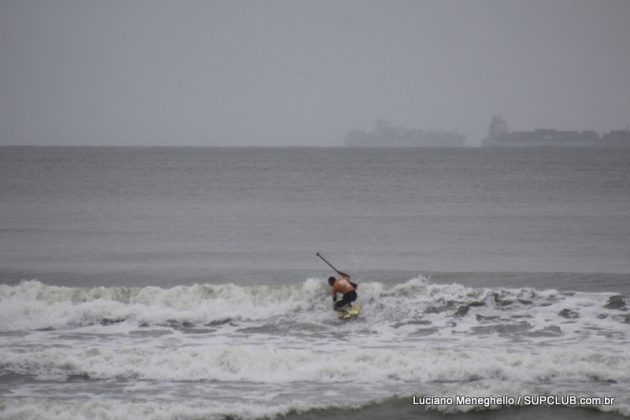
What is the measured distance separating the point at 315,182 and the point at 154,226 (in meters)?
22.6

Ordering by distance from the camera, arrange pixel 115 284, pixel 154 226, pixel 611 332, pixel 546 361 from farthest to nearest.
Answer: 1. pixel 154 226
2. pixel 115 284
3. pixel 611 332
4. pixel 546 361

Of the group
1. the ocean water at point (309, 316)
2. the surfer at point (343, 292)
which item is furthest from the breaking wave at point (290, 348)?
the surfer at point (343, 292)

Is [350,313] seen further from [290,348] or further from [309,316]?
[290,348]

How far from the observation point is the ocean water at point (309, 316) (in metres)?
10.6

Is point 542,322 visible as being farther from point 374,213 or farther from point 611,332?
point 374,213

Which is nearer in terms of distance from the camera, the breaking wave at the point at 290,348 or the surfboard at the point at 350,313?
the breaking wave at the point at 290,348

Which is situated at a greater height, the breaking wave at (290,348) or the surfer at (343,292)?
the surfer at (343,292)

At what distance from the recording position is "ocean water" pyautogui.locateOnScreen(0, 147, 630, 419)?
34.9 feet

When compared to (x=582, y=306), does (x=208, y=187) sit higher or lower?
higher

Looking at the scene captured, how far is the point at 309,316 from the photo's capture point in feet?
51.9

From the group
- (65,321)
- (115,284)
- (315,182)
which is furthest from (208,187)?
(65,321)

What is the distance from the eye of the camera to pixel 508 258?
22.8 meters

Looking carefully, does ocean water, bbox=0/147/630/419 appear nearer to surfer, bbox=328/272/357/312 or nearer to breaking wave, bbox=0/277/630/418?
breaking wave, bbox=0/277/630/418

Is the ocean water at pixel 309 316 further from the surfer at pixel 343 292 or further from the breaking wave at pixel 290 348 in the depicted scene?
the surfer at pixel 343 292
